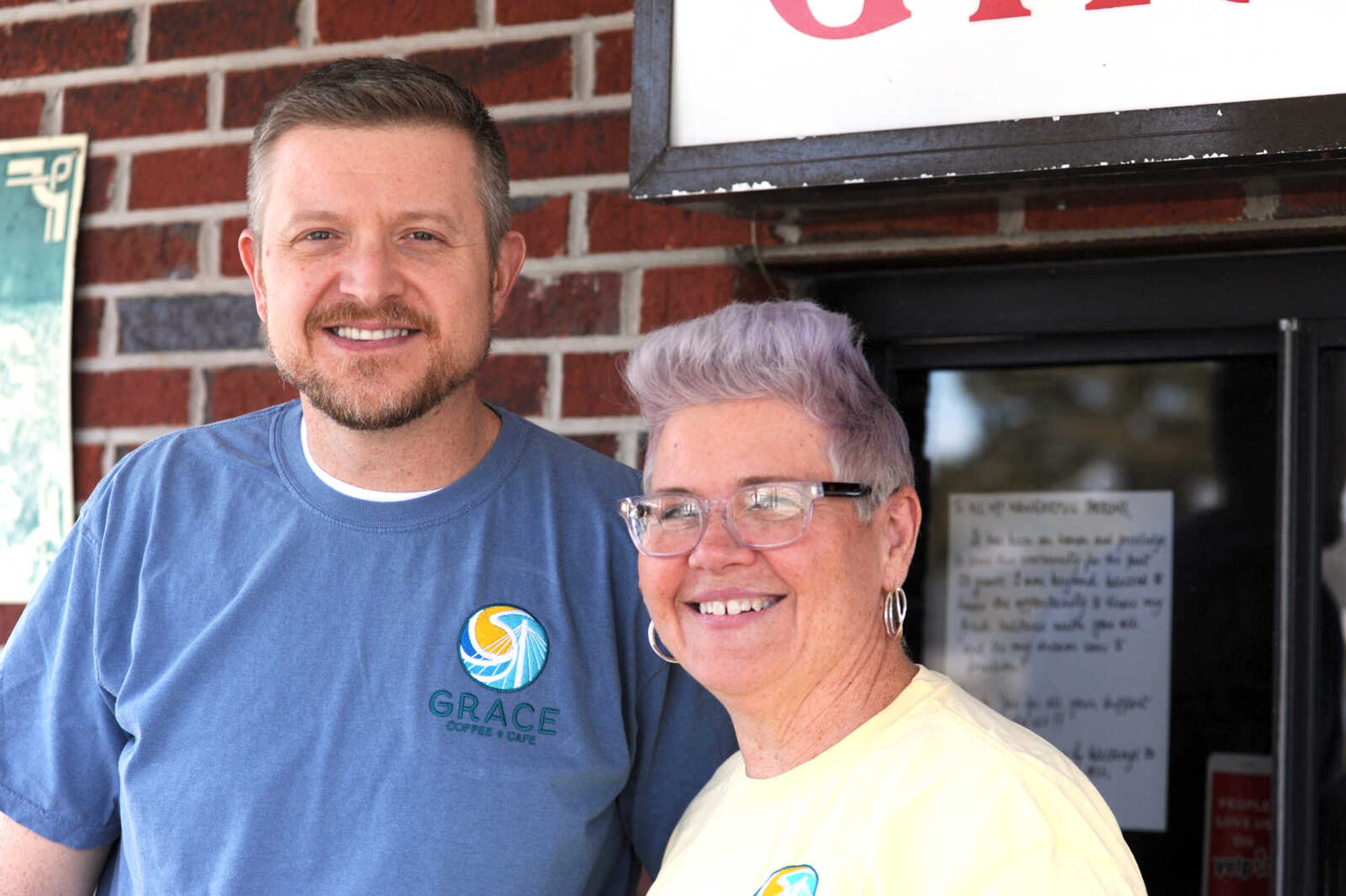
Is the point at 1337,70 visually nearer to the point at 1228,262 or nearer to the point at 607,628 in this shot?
the point at 1228,262

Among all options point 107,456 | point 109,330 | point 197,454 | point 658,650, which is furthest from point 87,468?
point 658,650

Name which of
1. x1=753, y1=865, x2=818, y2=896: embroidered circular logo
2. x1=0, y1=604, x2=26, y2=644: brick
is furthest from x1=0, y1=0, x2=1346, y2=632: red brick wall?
x1=753, y1=865, x2=818, y2=896: embroidered circular logo

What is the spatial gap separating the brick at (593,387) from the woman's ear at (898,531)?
2.35 feet

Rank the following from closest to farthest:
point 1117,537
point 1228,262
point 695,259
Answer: point 1228,262 → point 695,259 → point 1117,537

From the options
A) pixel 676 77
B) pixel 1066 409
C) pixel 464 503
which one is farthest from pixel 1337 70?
pixel 464 503

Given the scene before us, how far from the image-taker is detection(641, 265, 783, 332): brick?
92.1 inches

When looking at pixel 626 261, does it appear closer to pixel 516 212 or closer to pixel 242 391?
pixel 516 212

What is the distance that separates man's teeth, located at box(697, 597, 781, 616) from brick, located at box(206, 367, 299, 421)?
115cm

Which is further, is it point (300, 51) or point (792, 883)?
point (300, 51)

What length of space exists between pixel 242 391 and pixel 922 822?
1.59 meters

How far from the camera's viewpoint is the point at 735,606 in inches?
67.1

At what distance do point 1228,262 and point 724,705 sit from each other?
3.37 feet

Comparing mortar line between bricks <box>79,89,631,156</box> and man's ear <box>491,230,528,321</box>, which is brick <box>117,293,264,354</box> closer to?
mortar line between bricks <box>79,89,631,156</box>

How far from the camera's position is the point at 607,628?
190 centimetres
